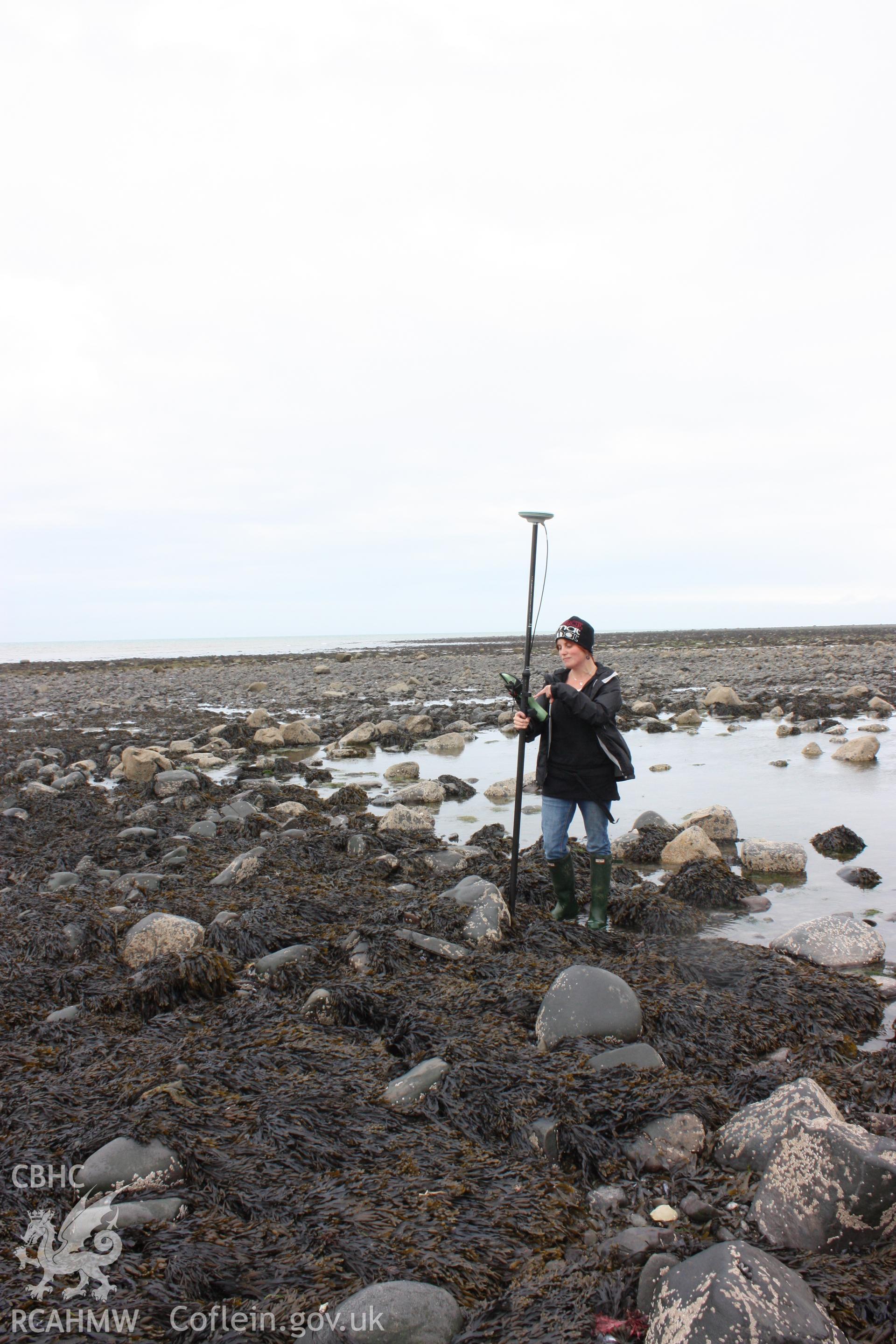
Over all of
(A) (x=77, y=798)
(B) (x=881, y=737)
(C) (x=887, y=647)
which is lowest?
(A) (x=77, y=798)

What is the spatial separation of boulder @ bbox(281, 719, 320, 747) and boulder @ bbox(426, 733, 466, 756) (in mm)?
2768

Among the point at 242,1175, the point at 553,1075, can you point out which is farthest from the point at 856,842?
the point at 242,1175

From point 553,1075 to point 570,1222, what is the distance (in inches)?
33.8

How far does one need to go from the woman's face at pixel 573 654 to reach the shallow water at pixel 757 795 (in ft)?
7.49

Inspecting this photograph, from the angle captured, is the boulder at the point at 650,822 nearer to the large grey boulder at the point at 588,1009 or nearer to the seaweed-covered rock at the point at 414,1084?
the large grey boulder at the point at 588,1009

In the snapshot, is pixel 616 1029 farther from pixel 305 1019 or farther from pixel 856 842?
pixel 856 842

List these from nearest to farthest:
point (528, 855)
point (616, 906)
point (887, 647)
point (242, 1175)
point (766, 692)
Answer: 1. point (242, 1175)
2. point (616, 906)
3. point (528, 855)
4. point (766, 692)
5. point (887, 647)

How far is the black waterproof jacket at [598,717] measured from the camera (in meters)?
5.50

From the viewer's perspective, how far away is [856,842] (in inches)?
297

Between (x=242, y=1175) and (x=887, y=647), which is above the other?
(x=887, y=647)

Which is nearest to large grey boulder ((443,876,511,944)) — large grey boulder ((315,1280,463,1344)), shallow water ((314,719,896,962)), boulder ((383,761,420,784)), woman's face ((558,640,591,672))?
A: shallow water ((314,719,896,962))

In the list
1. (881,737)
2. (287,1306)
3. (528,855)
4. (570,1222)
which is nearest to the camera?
(287,1306)

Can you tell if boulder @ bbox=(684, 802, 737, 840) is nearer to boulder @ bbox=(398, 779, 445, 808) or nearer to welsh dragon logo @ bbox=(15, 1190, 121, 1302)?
boulder @ bbox=(398, 779, 445, 808)

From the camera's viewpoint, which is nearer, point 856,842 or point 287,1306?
point 287,1306
